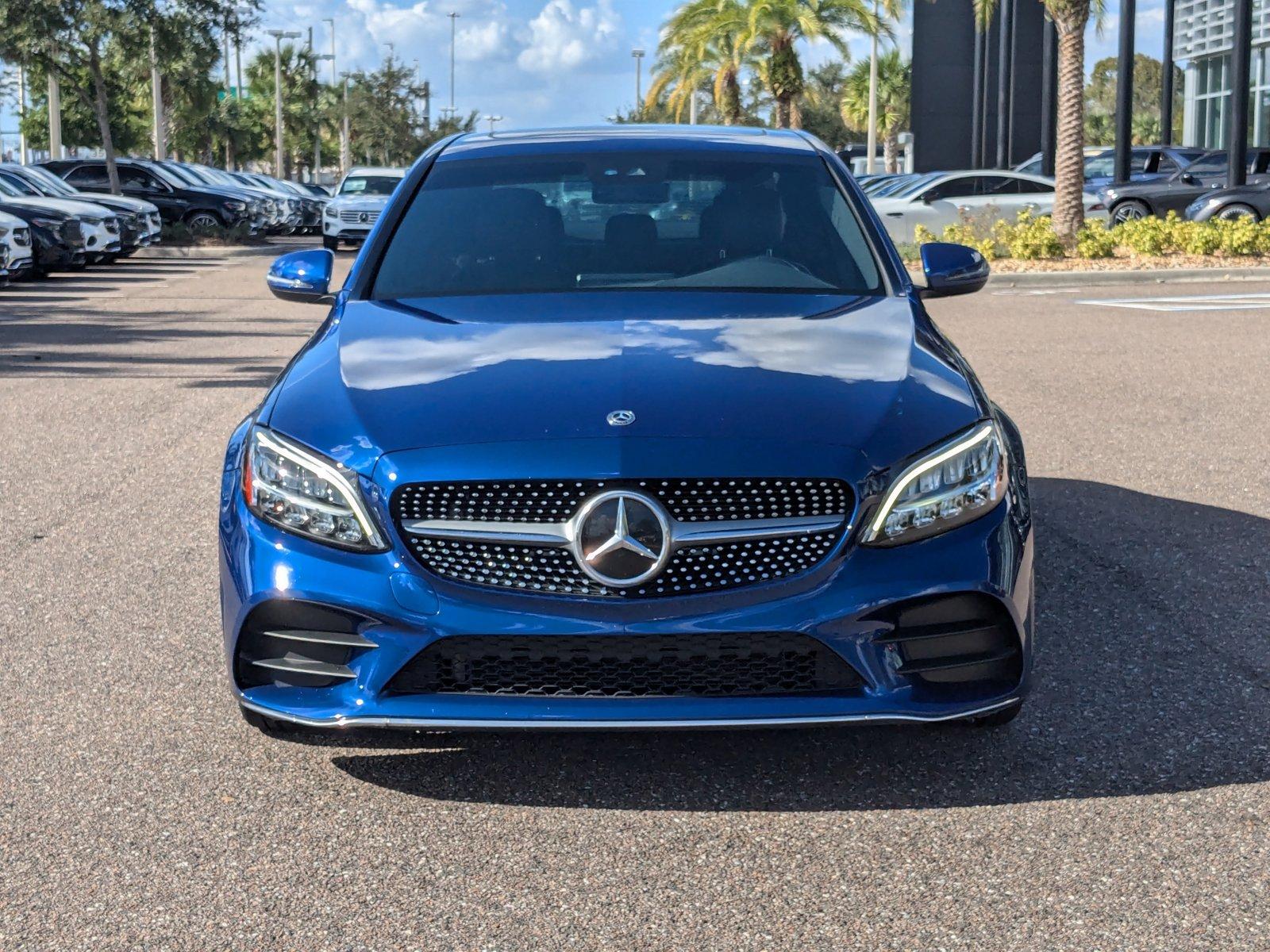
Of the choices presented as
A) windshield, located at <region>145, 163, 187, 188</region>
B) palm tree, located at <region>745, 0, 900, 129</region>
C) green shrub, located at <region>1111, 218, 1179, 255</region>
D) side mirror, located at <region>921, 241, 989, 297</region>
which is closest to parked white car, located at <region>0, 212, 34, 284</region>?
windshield, located at <region>145, 163, 187, 188</region>

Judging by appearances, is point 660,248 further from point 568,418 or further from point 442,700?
point 442,700

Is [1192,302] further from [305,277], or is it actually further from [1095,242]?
[305,277]

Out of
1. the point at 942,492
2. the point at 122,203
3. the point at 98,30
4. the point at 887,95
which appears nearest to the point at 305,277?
the point at 942,492

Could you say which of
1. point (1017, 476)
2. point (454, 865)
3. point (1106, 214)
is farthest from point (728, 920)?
point (1106, 214)

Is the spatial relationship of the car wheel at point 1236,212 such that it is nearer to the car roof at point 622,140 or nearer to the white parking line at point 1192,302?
the white parking line at point 1192,302

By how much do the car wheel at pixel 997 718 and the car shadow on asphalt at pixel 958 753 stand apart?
72 mm

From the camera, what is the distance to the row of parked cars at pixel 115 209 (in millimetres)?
22969

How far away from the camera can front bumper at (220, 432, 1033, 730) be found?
3.40 metres

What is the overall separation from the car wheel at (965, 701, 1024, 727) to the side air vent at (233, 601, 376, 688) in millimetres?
1336

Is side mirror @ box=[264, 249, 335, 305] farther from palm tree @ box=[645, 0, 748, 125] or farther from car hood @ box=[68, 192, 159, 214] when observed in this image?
palm tree @ box=[645, 0, 748, 125]

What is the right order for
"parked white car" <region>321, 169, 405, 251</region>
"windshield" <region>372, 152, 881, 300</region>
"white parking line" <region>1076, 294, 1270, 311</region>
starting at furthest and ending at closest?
"parked white car" <region>321, 169, 405, 251</region> → "white parking line" <region>1076, 294, 1270, 311</region> → "windshield" <region>372, 152, 881, 300</region>

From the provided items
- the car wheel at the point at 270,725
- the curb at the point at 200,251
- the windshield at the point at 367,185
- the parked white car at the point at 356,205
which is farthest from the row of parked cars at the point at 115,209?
the car wheel at the point at 270,725

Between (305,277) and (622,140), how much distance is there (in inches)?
44.0

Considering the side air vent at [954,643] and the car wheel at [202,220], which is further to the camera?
the car wheel at [202,220]
